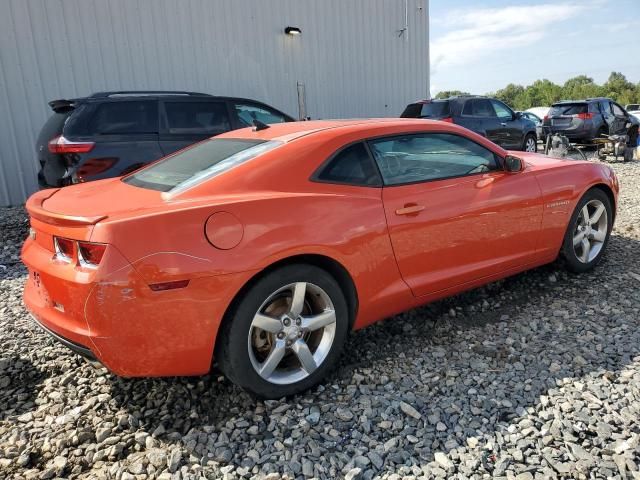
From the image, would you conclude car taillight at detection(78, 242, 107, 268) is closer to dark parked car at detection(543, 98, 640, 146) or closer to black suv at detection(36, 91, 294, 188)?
black suv at detection(36, 91, 294, 188)

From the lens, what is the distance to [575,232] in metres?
4.16

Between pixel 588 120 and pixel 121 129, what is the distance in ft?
42.7

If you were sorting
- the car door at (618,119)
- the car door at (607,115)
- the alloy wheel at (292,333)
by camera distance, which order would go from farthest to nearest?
the car door at (618,119) < the car door at (607,115) < the alloy wheel at (292,333)

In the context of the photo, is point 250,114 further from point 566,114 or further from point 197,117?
point 566,114

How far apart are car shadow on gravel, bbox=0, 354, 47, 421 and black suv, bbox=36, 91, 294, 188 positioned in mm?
2833

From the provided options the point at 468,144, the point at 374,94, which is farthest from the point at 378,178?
the point at 374,94

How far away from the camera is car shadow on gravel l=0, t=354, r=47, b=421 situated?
8.74 ft

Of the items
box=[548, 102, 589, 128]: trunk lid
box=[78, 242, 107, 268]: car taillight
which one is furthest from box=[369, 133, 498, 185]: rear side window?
box=[548, 102, 589, 128]: trunk lid

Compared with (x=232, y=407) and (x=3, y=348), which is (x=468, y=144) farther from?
(x=3, y=348)

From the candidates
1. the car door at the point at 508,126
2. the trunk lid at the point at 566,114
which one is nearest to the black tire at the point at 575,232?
the car door at the point at 508,126

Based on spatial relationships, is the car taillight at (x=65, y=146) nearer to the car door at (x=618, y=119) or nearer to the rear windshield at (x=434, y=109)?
the rear windshield at (x=434, y=109)

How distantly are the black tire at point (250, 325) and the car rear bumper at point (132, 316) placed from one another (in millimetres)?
74

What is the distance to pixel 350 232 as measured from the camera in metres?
2.71

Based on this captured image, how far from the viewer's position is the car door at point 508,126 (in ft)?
39.7
